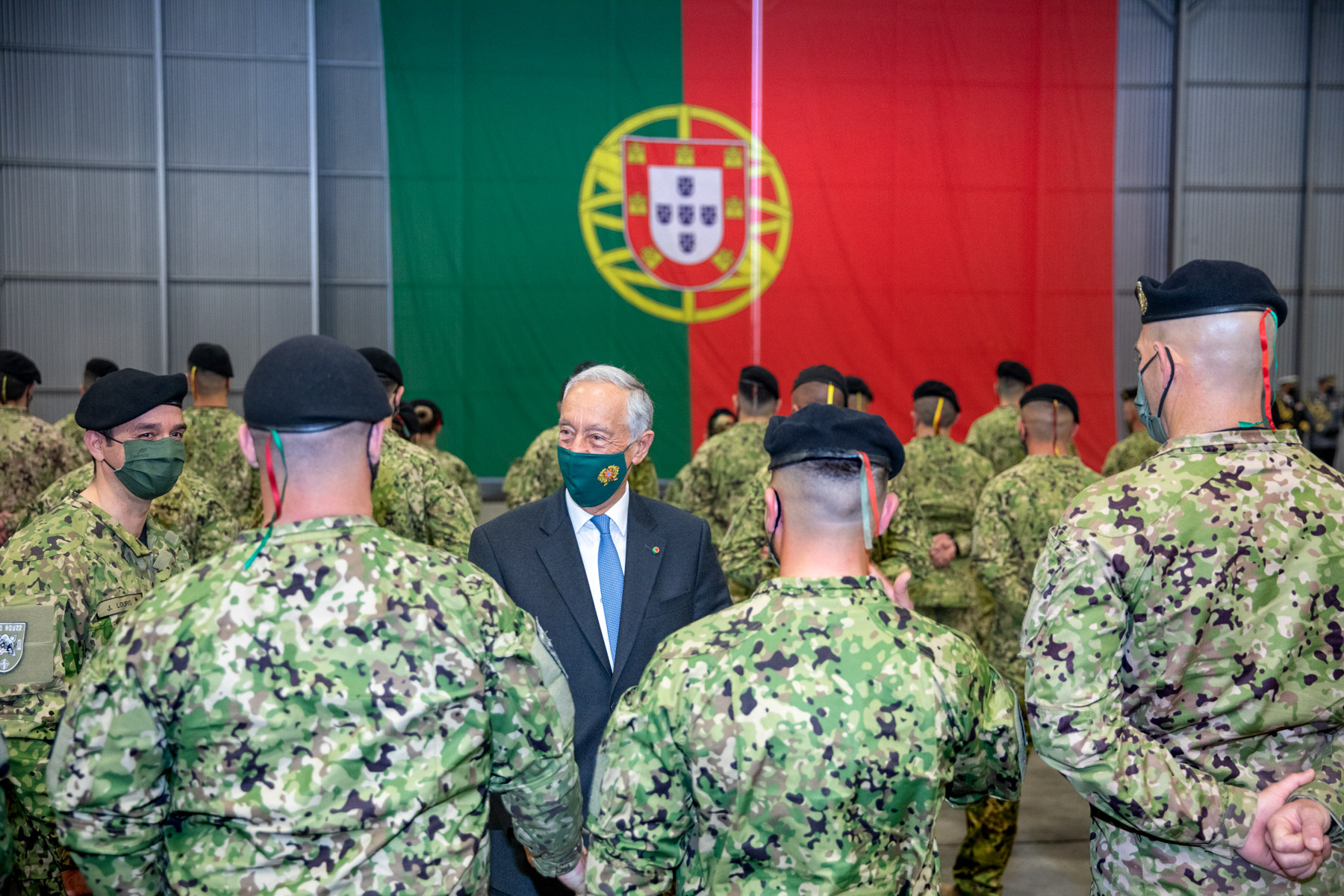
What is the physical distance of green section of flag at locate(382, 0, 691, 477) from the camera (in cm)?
1115

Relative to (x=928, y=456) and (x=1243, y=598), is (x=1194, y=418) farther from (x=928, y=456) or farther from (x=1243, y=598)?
(x=928, y=456)

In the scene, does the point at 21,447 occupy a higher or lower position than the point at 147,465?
lower

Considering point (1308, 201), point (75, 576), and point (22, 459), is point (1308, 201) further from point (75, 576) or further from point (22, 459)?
point (75, 576)

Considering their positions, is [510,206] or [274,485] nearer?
→ [274,485]

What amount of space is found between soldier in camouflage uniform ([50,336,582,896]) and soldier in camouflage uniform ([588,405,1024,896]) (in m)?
0.25

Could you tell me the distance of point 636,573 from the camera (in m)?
2.52

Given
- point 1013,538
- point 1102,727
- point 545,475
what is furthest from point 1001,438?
point 1102,727

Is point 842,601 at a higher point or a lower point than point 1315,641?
higher

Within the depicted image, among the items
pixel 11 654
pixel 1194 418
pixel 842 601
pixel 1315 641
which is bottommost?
pixel 11 654

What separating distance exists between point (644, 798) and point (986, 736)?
0.55 meters

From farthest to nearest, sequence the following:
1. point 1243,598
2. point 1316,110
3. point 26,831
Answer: point 1316,110 → point 26,831 → point 1243,598

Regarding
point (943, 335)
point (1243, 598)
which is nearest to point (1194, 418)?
point (1243, 598)

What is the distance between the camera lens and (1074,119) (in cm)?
1212

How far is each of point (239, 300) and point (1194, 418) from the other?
1154 cm
